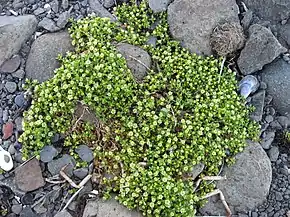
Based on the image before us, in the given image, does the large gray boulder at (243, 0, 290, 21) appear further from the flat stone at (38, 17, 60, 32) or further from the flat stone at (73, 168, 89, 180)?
the flat stone at (73, 168, 89, 180)

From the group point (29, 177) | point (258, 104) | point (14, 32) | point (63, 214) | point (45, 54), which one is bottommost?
point (63, 214)

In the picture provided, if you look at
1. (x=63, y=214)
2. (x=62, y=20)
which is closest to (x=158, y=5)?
(x=62, y=20)

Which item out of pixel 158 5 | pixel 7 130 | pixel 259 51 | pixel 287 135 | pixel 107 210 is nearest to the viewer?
pixel 107 210

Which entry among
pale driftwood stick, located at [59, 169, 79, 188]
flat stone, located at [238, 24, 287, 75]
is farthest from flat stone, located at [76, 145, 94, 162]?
flat stone, located at [238, 24, 287, 75]

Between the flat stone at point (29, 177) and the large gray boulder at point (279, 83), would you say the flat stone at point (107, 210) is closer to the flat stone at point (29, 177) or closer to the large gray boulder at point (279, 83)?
the flat stone at point (29, 177)

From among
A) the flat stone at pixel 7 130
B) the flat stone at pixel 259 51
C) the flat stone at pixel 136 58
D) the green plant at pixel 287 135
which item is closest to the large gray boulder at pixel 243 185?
the green plant at pixel 287 135

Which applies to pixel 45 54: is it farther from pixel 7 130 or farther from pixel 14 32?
pixel 7 130

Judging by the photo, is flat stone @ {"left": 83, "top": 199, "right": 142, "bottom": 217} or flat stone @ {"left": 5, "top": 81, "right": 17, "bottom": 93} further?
flat stone @ {"left": 5, "top": 81, "right": 17, "bottom": 93}
